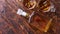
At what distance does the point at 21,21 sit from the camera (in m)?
1.14

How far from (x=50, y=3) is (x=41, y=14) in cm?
17

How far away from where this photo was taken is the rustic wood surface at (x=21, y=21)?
1.07 metres

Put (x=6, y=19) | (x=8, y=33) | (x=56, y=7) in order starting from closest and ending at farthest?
(x=8, y=33) < (x=6, y=19) < (x=56, y=7)

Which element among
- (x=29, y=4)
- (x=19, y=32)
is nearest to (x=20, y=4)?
(x=29, y=4)

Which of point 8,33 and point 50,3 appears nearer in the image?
point 8,33

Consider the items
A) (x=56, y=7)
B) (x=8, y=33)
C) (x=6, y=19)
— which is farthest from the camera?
(x=56, y=7)

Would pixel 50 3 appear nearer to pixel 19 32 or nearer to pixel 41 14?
pixel 41 14

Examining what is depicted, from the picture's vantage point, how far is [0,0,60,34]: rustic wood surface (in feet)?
3.51

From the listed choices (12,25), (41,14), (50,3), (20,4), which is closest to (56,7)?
(50,3)

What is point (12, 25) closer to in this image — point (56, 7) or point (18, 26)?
point (18, 26)

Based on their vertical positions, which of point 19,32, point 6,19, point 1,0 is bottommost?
point 19,32

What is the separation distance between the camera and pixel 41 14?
1185 millimetres

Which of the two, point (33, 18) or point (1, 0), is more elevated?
point (1, 0)

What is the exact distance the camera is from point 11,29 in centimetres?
108
